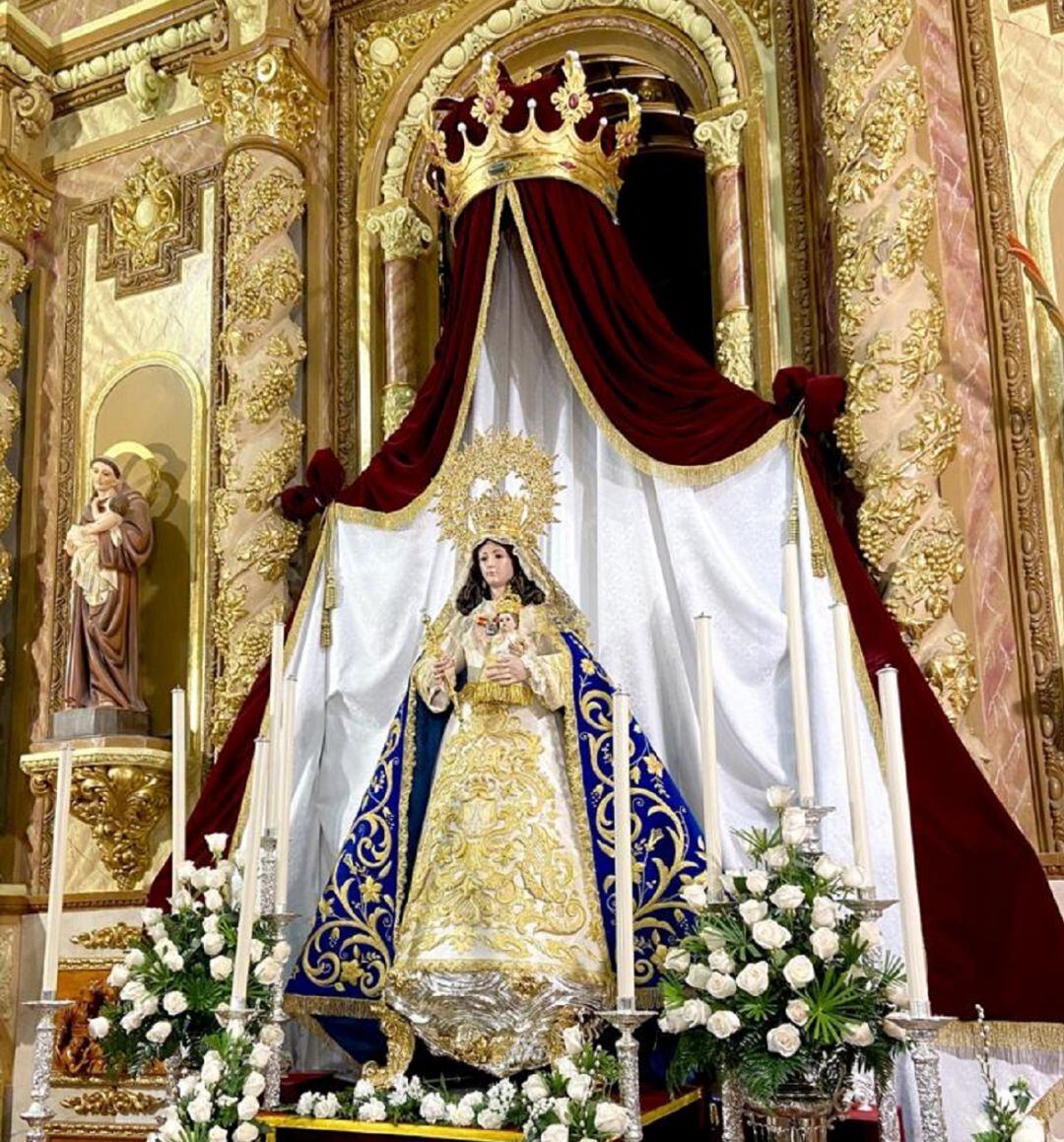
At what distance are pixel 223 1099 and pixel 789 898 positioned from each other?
1336 mm

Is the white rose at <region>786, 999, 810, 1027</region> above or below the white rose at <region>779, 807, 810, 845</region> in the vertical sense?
below

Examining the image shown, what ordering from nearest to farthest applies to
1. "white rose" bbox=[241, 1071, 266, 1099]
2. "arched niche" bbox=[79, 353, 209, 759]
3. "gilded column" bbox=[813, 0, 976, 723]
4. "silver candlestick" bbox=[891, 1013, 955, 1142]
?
"silver candlestick" bbox=[891, 1013, 955, 1142] → "white rose" bbox=[241, 1071, 266, 1099] → "gilded column" bbox=[813, 0, 976, 723] → "arched niche" bbox=[79, 353, 209, 759]

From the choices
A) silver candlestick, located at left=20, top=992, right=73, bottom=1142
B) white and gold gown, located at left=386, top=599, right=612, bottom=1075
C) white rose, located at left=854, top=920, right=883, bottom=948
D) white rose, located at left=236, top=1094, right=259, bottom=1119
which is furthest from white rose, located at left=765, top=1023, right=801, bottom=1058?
silver candlestick, located at left=20, top=992, right=73, bottom=1142

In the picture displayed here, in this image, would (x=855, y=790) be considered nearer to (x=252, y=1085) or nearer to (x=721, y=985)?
(x=721, y=985)

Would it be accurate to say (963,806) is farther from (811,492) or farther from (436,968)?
(436,968)

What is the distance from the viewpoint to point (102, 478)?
5.97m

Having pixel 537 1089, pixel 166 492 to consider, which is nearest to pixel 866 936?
pixel 537 1089

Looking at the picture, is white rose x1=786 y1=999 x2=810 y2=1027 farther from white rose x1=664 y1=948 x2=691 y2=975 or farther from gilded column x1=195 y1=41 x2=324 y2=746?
gilded column x1=195 y1=41 x2=324 y2=746

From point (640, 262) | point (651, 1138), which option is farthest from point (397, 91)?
point (651, 1138)

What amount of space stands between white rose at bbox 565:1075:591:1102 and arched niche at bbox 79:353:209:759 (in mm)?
3171

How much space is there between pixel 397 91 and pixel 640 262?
173 cm

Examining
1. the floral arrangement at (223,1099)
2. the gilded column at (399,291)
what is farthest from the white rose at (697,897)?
the gilded column at (399,291)

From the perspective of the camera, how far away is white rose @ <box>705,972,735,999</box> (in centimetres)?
271

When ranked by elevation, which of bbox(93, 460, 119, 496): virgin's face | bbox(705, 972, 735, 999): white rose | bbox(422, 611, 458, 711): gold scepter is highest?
bbox(93, 460, 119, 496): virgin's face
